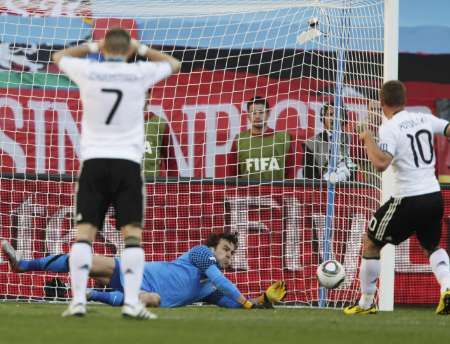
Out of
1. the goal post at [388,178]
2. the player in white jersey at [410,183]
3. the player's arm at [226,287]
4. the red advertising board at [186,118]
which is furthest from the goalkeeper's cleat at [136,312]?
the red advertising board at [186,118]

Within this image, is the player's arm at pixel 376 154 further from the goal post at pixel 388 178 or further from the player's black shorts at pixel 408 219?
the goal post at pixel 388 178

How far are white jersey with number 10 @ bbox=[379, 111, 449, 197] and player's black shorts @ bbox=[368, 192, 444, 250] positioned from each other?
0.25 ft

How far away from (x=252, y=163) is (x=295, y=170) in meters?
0.51

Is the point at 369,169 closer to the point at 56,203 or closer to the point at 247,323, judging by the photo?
the point at 56,203

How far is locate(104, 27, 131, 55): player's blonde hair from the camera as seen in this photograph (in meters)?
7.98

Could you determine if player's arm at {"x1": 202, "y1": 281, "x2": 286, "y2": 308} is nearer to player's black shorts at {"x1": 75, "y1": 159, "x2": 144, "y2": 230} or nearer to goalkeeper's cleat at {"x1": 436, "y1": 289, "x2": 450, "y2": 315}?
goalkeeper's cleat at {"x1": 436, "y1": 289, "x2": 450, "y2": 315}

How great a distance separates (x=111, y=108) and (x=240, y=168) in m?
5.25

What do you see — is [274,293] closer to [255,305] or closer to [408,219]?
[255,305]

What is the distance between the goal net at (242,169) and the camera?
41.1 feet

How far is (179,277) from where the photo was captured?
36.0 feet

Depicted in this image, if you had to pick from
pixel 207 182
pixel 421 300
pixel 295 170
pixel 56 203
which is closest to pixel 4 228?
pixel 56 203

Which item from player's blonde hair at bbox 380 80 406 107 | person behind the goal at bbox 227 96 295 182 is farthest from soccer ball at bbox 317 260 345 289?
person behind the goal at bbox 227 96 295 182

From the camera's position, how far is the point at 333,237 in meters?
12.5

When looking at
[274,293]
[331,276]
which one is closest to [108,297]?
[274,293]
